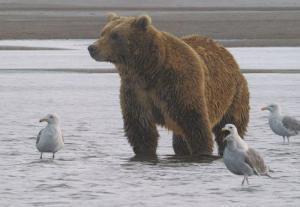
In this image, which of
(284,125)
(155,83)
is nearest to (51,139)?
(155,83)

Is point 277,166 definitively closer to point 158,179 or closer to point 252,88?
point 158,179

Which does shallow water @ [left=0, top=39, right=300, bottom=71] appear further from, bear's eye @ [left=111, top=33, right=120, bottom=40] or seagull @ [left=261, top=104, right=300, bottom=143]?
bear's eye @ [left=111, top=33, right=120, bottom=40]

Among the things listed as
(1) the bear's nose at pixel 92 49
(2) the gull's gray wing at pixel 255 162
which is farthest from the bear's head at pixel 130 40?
(2) the gull's gray wing at pixel 255 162

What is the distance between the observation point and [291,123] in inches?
517

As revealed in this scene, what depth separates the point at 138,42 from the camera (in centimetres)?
1116

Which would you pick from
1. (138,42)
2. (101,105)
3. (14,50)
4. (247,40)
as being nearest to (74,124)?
(101,105)

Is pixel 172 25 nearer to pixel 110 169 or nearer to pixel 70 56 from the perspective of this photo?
pixel 70 56

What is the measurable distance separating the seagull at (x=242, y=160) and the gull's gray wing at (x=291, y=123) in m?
3.34

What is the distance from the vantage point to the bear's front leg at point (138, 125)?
11.2 metres

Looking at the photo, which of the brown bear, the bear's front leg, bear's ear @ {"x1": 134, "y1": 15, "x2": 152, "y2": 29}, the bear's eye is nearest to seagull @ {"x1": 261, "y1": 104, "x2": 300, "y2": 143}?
the brown bear

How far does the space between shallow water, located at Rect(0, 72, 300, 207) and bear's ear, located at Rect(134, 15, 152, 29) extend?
4.81 ft

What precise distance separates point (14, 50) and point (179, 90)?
19553 millimetres

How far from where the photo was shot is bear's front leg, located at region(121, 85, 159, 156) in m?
11.2

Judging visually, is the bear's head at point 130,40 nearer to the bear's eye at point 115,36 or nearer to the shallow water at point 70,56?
the bear's eye at point 115,36
